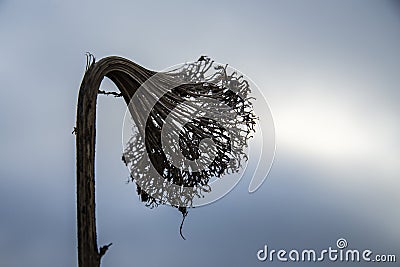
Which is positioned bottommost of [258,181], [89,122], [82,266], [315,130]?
[82,266]

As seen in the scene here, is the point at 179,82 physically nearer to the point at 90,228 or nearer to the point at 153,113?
the point at 153,113

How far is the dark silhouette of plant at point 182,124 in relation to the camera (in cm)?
50

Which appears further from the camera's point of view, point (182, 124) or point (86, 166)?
point (182, 124)

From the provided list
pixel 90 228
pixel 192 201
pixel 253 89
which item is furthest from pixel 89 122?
pixel 253 89

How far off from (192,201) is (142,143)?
100 mm

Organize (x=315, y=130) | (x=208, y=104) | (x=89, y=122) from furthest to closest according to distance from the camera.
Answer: (x=315, y=130) → (x=208, y=104) → (x=89, y=122)

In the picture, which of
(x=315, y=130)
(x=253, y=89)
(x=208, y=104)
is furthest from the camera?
(x=315, y=130)

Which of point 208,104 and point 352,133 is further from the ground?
point 352,133

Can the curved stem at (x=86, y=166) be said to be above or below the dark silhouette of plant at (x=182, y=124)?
below

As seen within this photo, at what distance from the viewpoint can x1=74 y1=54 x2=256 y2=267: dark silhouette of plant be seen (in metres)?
0.50

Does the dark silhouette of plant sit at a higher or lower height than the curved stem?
higher

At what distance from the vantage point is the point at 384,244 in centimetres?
86

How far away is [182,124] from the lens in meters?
0.53

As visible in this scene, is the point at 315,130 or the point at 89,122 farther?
the point at 315,130
